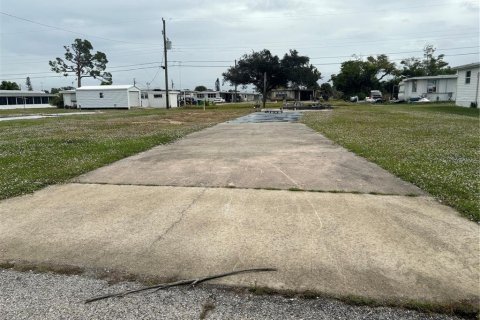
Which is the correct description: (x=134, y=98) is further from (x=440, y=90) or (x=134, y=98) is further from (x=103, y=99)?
(x=440, y=90)

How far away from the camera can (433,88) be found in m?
56.0

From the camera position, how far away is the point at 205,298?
2939mm

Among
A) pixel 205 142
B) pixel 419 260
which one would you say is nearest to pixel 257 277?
pixel 419 260

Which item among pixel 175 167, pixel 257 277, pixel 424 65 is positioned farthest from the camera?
pixel 424 65

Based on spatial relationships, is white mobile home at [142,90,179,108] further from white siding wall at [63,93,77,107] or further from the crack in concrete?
the crack in concrete

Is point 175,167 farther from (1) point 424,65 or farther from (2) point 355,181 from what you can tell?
(1) point 424,65

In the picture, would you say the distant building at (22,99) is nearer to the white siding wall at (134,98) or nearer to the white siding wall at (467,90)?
the white siding wall at (134,98)

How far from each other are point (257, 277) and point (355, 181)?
12.6ft

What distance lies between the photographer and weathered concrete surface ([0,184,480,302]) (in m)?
3.18

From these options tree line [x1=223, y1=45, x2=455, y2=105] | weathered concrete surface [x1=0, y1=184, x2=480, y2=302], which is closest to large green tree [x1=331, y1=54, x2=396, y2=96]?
tree line [x1=223, y1=45, x2=455, y2=105]

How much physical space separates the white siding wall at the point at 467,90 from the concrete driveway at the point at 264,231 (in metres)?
28.9

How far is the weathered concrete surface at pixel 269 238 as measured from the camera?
10.4ft

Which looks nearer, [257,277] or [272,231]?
[257,277]

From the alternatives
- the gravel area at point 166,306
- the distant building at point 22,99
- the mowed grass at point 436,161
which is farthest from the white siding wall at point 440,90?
the distant building at point 22,99
